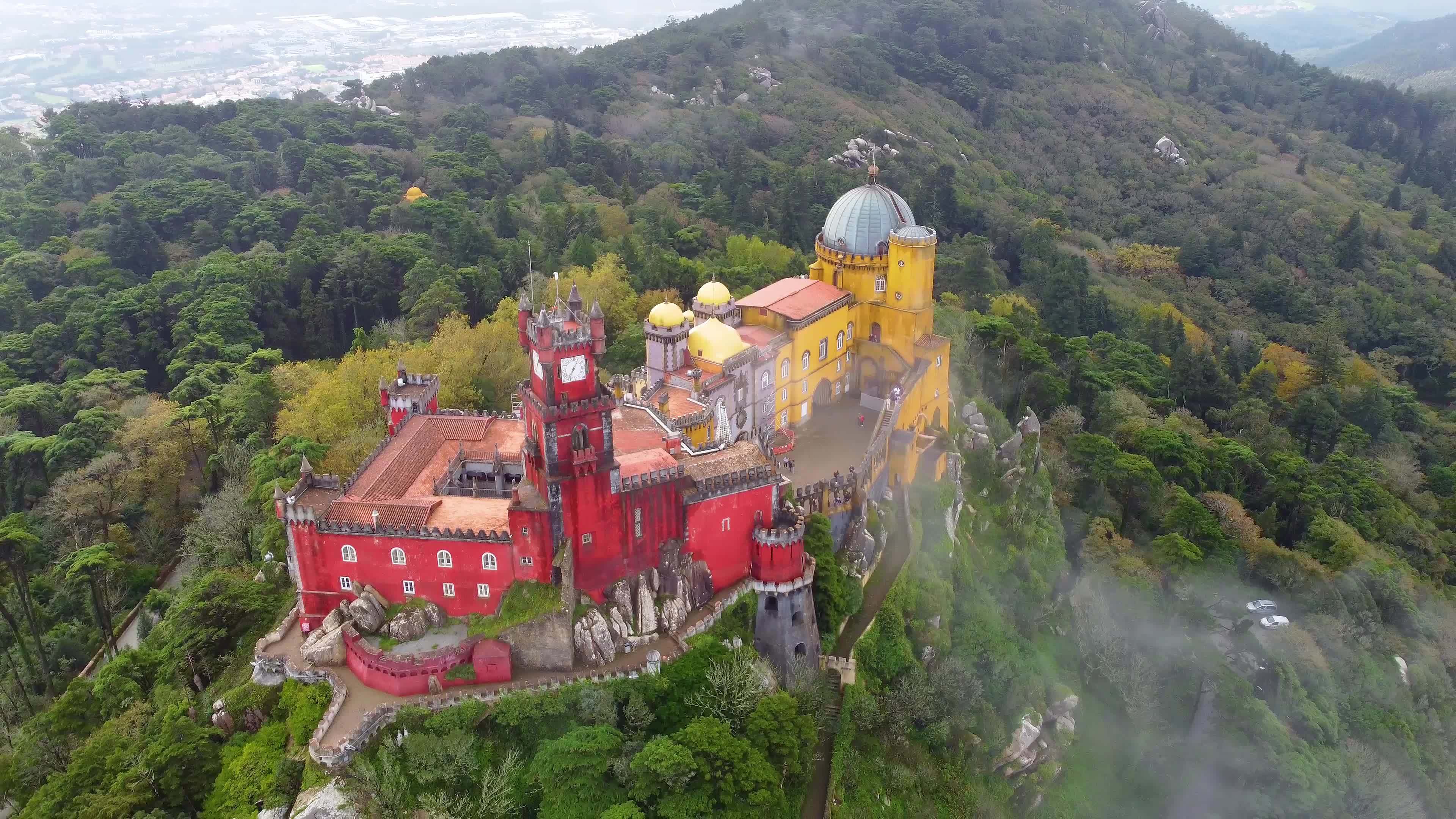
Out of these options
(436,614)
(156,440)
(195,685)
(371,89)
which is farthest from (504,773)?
(371,89)

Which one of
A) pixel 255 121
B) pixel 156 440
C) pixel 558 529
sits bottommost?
pixel 156 440

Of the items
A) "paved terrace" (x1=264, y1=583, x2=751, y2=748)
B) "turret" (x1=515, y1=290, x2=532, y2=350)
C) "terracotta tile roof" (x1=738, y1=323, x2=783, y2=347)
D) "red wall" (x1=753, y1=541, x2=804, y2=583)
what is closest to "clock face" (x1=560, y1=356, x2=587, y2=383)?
"turret" (x1=515, y1=290, x2=532, y2=350)

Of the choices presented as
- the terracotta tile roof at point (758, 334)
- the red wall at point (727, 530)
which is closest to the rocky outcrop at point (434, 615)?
the red wall at point (727, 530)

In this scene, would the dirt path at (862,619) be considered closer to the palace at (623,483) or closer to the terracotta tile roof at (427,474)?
the palace at (623,483)

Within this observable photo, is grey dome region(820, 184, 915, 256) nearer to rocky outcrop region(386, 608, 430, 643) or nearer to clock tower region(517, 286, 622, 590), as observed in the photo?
clock tower region(517, 286, 622, 590)

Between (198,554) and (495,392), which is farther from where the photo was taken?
(495,392)

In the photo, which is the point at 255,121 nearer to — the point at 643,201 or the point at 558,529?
the point at 643,201

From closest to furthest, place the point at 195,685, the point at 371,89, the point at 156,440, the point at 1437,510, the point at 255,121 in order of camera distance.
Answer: the point at 195,685
the point at 156,440
the point at 1437,510
the point at 255,121
the point at 371,89
